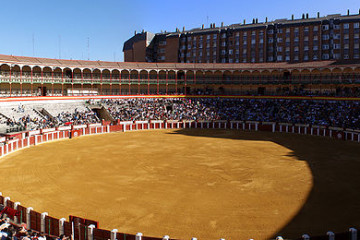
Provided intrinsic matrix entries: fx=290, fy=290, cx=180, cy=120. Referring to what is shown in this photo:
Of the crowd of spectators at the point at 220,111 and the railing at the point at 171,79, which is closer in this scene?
the crowd of spectators at the point at 220,111

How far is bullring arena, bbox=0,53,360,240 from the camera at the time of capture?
1124 centimetres

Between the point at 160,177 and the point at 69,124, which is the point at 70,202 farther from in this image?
the point at 69,124

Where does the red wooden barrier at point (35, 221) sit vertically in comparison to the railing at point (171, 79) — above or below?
below

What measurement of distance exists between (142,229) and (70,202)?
14.7ft

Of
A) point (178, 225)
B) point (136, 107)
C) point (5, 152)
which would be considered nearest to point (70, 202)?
point (178, 225)

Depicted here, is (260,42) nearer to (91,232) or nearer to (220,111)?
(220,111)

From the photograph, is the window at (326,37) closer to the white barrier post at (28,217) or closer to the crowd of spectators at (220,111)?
the crowd of spectators at (220,111)

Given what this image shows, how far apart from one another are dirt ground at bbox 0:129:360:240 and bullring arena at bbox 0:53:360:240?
0.26 feet

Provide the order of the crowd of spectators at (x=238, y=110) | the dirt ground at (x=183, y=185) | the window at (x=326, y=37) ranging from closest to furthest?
1. the dirt ground at (x=183, y=185)
2. the crowd of spectators at (x=238, y=110)
3. the window at (x=326, y=37)

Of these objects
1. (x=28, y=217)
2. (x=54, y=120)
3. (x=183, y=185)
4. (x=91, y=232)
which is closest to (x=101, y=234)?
(x=91, y=232)

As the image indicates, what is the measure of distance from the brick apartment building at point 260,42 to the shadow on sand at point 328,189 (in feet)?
Answer: 116

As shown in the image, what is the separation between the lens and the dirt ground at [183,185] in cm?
1115

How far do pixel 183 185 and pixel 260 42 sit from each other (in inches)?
2267

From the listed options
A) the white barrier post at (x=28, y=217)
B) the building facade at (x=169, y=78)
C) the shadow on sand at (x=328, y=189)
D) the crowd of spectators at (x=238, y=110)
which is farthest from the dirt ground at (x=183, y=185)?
the building facade at (x=169, y=78)
